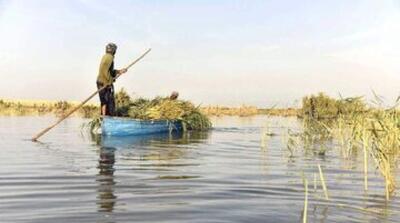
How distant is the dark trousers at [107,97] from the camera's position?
18.6m

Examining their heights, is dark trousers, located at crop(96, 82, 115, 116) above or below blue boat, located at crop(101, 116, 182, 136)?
above

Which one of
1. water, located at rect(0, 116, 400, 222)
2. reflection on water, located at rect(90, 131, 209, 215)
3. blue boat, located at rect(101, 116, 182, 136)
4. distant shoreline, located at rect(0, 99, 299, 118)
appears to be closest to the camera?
water, located at rect(0, 116, 400, 222)

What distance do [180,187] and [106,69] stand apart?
435 inches

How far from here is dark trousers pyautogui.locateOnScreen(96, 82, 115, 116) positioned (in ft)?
61.1

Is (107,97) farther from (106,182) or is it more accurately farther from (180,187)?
(180,187)

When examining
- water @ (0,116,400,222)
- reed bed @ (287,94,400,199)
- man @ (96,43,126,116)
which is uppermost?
man @ (96,43,126,116)

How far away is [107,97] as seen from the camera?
1883cm

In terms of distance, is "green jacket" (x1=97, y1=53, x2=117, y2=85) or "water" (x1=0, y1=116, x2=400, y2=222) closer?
"water" (x1=0, y1=116, x2=400, y2=222)

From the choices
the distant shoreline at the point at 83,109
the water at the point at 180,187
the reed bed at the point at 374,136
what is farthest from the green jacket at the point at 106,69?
the distant shoreline at the point at 83,109

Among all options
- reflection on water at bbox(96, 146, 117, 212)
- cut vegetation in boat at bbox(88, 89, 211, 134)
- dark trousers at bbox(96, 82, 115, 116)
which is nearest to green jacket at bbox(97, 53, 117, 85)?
dark trousers at bbox(96, 82, 115, 116)

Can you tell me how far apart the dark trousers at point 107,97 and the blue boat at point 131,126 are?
27.7 inches

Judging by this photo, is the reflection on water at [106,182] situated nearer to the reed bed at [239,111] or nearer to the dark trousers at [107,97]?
the dark trousers at [107,97]

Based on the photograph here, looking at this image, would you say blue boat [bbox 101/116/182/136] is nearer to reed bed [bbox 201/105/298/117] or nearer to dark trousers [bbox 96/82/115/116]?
dark trousers [bbox 96/82/115/116]

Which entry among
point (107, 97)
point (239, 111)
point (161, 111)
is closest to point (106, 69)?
point (107, 97)
